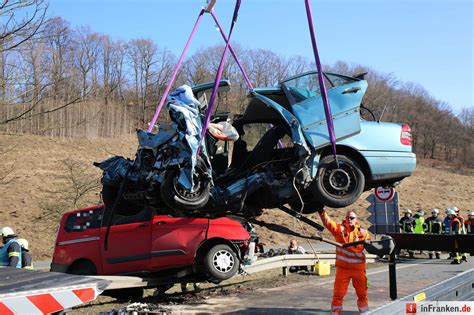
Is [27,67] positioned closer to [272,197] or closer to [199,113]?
[199,113]

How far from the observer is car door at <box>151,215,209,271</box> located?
914 centimetres

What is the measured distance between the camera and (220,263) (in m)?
9.19

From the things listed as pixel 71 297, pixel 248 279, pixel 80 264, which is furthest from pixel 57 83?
pixel 71 297

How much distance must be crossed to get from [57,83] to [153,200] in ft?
22.7

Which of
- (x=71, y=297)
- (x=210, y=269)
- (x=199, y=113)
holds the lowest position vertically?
(x=210, y=269)

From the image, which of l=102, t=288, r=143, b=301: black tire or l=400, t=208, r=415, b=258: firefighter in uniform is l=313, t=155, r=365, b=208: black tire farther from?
l=400, t=208, r=415, b=258: firefighter in uniform

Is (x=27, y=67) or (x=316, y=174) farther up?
(x=27, y=67)

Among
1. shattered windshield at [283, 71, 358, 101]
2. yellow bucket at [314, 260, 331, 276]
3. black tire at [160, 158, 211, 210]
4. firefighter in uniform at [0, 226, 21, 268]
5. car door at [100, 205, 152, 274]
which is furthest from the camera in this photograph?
yellow bucket at [314, 260, 331, 276]

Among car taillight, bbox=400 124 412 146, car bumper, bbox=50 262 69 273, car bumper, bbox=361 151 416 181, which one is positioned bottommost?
car bumper, bbox=50 262 69 273

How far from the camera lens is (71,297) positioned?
396cm

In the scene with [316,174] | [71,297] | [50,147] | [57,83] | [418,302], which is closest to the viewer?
[71,297]

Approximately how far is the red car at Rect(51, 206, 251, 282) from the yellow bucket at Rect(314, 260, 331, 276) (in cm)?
353

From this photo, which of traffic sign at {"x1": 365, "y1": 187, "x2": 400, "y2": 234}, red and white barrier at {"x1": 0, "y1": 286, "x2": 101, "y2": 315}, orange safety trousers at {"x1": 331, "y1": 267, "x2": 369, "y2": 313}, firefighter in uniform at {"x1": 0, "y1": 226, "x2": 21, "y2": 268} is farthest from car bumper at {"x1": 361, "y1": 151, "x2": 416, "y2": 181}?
traffic sign at {"x1": 365, "y1": 187, "x2": 400, "y2": 234}

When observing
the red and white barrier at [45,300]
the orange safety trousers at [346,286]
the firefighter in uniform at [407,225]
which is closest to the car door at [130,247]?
the orange safety trousers at [346,286]
